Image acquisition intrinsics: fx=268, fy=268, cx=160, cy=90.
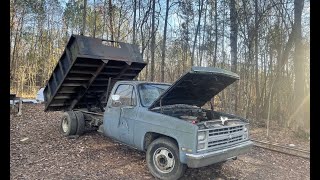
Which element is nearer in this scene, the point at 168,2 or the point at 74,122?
the point at 74,122

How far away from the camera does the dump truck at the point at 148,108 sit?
5141 mm

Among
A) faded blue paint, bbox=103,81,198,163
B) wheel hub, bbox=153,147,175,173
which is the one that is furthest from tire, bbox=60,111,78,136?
wheel hub, bbox=153,147,175,173

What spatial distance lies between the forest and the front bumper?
6317 millimetres

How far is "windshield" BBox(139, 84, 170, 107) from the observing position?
20.4ft

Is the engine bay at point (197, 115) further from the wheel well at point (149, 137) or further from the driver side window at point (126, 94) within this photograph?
the driver side window at point (126, 94)

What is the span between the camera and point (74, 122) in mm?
8195

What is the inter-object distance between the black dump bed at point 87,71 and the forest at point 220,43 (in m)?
6.73

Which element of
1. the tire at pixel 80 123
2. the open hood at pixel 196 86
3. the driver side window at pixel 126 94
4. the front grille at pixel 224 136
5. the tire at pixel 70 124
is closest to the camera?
the front grille at pixel 224 136

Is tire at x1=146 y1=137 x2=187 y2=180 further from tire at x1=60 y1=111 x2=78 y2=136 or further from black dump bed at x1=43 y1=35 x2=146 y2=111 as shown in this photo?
tire at x1=60 y1=111 x2=78 y2=136

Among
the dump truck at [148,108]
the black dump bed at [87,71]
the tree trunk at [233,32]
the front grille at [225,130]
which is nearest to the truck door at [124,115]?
the dump truck at [148,108]
